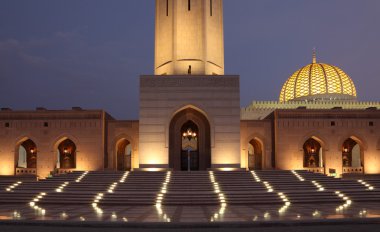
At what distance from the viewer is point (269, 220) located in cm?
1177

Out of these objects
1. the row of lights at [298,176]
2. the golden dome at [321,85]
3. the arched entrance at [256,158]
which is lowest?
the row of lights at [298,176]

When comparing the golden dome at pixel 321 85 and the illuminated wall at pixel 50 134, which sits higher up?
the golden dome at pixel 321 85

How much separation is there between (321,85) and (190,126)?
19.6 meters

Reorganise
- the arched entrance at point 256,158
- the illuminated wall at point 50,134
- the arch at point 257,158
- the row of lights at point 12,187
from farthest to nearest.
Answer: the arched entrance at point 256,158 < the arch at point 257,158 < the illuminated wall at point 50,134 < the row of lights at point 12,187

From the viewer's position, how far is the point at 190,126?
88.4ft

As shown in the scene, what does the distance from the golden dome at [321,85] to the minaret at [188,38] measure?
19.1 meters

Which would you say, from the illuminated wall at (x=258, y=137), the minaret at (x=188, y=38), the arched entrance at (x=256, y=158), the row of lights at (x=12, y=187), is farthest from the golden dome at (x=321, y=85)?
the row of lights at (x=12, y=187)

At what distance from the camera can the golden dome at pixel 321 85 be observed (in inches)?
1657

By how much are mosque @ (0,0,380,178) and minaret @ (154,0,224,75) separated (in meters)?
0.05

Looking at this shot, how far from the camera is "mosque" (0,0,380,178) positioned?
24922mm

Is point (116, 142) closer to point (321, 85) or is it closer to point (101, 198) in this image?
point (101, 198)

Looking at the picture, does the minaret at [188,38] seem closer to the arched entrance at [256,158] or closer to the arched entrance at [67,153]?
the arched entrance at [256,158]

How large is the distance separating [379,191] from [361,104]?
2301cm

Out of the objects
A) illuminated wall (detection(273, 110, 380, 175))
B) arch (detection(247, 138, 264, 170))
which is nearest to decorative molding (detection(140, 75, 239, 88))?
illuminated wall (detection(273, 110, 380, 175))
